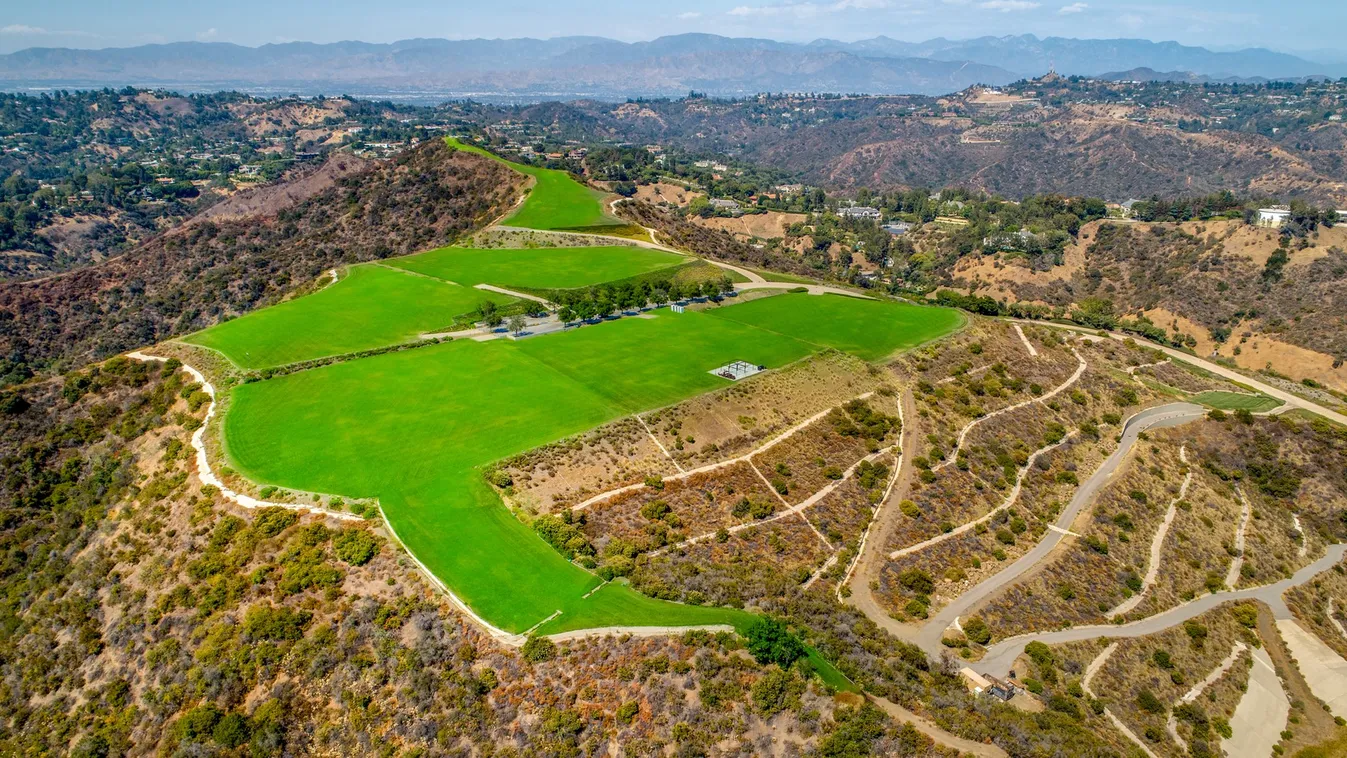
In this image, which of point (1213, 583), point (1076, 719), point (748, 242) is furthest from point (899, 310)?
point (748, 242)

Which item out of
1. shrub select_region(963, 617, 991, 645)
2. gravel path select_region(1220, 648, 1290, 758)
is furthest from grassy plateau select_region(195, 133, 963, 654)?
gravel path select_region(1220, 648, 1290, 758)

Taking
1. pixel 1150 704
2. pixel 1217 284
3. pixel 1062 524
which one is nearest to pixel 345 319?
pixel 1062 524

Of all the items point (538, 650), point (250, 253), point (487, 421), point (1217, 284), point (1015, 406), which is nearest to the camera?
point (538, 650)

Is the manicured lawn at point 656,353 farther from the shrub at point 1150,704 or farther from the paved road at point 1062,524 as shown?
the shrub at point 1150,704

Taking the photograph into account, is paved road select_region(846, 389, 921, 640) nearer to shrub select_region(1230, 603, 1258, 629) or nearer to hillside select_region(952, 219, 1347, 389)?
shrub select_region(1230, 603, 1258, 629)

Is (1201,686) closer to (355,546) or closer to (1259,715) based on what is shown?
(1259,715)

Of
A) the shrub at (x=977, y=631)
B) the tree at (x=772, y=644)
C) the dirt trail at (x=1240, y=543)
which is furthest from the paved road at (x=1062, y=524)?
the tree at (x=772, y=644)
